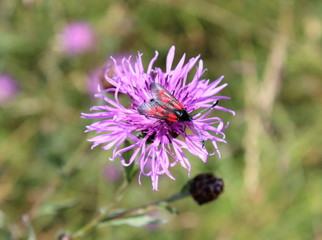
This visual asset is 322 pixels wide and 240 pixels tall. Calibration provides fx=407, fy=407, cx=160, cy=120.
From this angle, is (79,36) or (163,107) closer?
(163,107)

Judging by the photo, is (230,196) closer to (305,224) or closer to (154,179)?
(305,224)

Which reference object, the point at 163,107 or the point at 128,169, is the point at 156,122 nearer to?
the point at 163,107

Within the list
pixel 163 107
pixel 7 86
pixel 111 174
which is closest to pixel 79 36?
pixel 7 86

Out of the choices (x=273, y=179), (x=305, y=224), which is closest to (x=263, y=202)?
(x=273, y=179)

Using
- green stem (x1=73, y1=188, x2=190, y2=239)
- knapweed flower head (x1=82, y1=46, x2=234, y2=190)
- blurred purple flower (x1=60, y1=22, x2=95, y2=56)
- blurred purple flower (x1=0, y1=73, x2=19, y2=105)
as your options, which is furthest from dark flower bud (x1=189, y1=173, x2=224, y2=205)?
blurred purple flower (x1=0, y1=73, x2=19, y2=105)

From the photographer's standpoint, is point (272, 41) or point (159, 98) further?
point (272, 41)
